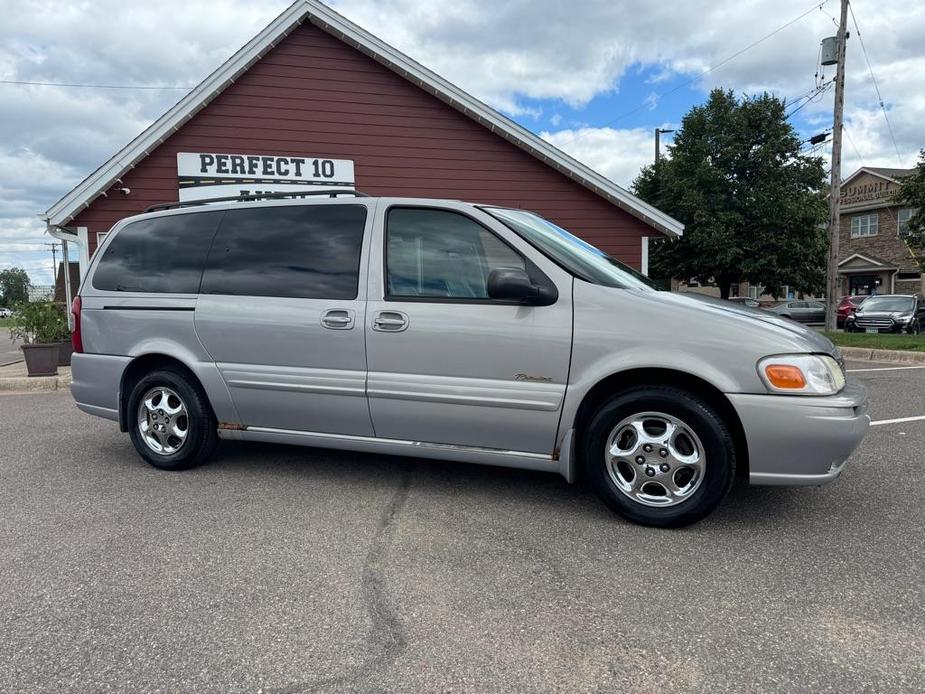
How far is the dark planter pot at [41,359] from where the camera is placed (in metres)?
9.13

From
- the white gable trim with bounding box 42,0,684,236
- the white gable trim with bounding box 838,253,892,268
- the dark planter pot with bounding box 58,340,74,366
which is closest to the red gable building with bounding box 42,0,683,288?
the white gable trim with bounding box 42,0,684,236

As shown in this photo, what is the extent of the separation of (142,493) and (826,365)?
13.2ft

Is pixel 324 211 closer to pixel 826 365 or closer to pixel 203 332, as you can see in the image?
pixel 203 332

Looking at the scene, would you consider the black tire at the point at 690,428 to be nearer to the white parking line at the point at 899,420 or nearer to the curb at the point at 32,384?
the white parking line at the point at 899,420

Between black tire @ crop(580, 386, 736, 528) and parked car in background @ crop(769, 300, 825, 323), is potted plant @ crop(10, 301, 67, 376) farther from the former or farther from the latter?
parked car in background @ crop(769, 300, 825, 323)

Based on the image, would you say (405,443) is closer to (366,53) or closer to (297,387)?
(297,387)

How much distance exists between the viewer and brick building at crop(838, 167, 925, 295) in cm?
3419

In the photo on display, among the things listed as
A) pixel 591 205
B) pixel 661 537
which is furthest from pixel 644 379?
pixel 591 205

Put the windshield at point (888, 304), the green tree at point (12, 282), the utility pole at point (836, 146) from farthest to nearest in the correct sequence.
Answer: the green tree at point (12, 282)
the windshield at point (888, 304)
the utility pole at point (836, 146)

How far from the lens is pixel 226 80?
36.4 ft

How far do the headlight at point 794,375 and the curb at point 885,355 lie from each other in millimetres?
9782

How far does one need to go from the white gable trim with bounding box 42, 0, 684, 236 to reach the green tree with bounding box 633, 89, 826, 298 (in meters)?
15.0

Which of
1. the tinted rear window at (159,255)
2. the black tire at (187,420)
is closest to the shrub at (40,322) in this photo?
the tinted rear window at (159,255)

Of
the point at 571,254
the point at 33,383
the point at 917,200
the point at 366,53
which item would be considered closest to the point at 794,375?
the point at 571,254
